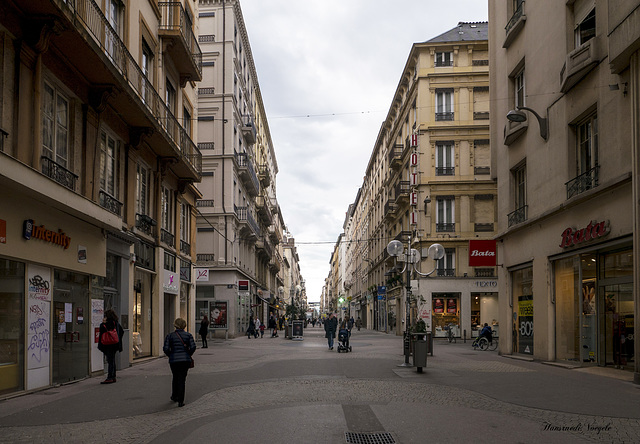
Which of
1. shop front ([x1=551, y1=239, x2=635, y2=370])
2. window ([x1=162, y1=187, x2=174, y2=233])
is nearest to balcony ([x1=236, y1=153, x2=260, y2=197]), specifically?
window ([x1=162, y1=187, x2=174, y2=233])

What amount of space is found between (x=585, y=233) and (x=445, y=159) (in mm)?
25133

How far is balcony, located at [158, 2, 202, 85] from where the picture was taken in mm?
22125

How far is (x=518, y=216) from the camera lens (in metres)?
21.6

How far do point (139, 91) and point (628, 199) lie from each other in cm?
1371

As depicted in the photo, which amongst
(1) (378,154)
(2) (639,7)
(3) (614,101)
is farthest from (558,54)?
(1) (378,154)

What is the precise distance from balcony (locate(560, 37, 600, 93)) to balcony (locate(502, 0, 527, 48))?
455 cm

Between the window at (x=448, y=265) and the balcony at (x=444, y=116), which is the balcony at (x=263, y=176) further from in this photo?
the window at (x=448, y=265)

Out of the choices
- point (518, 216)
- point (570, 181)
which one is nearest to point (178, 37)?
point (518, 216)

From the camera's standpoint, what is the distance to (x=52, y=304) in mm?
13023

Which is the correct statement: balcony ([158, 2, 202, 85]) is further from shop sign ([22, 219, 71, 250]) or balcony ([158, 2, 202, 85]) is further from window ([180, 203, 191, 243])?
shop sign ([22, 219, 71, 250])

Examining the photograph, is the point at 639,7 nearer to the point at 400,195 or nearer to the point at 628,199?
the point at 628,199

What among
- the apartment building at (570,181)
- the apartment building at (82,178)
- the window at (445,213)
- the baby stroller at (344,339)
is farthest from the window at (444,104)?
the apartment building at (82,178)

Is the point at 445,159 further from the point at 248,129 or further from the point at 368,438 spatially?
the point at 368,438

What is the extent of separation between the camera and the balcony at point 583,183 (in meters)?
15.9
